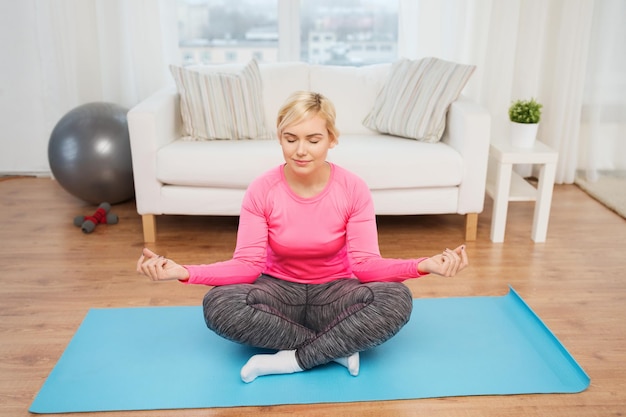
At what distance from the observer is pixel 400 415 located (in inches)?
71.7

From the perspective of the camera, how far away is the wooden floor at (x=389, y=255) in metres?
1.87

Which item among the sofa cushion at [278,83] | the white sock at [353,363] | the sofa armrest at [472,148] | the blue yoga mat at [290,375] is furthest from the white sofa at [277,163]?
the white sock at [353,363]

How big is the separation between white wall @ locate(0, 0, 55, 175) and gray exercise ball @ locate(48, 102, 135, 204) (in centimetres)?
60

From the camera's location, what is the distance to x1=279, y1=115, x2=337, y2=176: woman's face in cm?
189

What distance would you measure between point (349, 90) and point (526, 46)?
3.51ft

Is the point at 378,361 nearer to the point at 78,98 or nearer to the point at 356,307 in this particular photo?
the point at 356,307

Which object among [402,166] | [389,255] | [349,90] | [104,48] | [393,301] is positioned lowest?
[389,255]

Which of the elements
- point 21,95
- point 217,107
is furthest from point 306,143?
point 21,95

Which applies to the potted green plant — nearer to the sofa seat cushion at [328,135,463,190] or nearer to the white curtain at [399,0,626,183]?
the sofa seat cushion at [328,135,463,190]

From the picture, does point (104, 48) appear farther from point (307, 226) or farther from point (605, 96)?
point (605, 96)

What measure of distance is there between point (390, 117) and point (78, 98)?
1803mm

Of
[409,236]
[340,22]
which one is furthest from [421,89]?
[340,22]

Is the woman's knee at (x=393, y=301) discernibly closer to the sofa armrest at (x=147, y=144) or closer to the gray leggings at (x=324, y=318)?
the gray leggings at (x=324, y=318)

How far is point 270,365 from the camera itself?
1.95m
